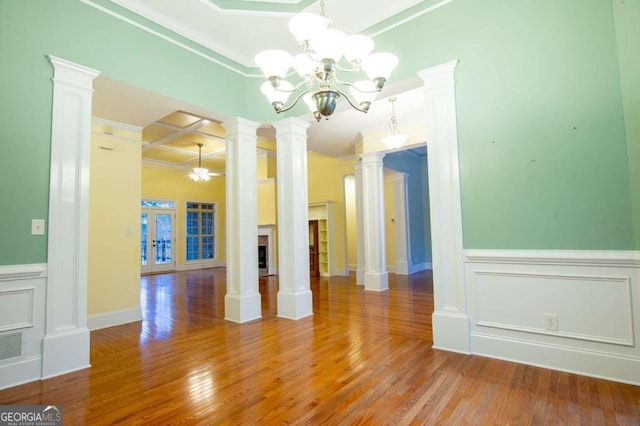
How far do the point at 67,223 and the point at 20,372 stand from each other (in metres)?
1.21

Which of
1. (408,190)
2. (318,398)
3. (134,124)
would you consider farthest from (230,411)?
(408,190)

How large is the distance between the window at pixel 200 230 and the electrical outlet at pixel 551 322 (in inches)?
424

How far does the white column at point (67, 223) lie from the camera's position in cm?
267

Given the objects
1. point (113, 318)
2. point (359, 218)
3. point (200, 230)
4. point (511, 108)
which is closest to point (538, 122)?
point (511, 108)

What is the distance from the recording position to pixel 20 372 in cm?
248

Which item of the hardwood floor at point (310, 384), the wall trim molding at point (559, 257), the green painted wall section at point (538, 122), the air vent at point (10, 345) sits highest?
the green painted wall section at point (538, 122)

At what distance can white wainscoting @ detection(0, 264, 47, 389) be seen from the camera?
8.00ft

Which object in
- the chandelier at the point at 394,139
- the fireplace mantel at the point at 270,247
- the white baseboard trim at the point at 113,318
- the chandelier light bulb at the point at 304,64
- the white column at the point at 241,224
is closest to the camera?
the chandelier light bulb at the point at 304,64

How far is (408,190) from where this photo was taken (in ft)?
29.6

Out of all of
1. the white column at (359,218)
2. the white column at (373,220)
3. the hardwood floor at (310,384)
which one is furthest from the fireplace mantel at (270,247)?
the hardwood floor at (310,384)

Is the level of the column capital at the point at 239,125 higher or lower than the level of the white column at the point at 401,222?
higher

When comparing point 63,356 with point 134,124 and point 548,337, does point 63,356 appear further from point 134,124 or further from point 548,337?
point 548,337

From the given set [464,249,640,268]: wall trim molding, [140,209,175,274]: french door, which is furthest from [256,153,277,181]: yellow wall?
[464,249,640,268]: wall trim molding

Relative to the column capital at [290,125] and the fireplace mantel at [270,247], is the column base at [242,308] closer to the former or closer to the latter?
the column capital at [290,125]
